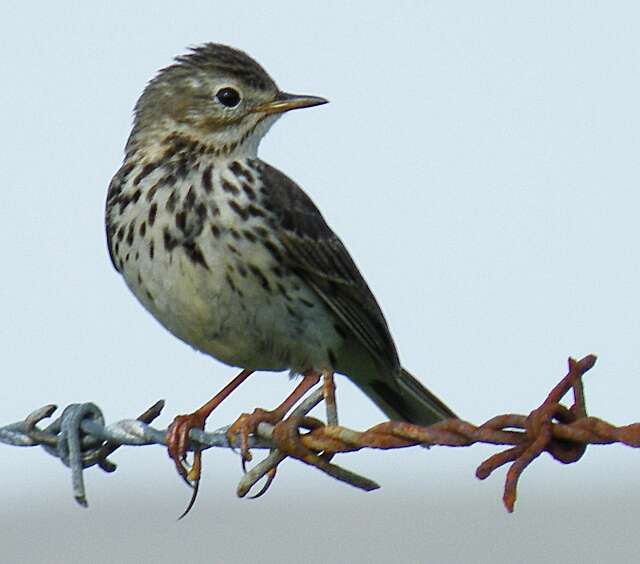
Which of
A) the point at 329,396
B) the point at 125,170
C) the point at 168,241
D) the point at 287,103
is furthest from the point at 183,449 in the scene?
the point at 287,103

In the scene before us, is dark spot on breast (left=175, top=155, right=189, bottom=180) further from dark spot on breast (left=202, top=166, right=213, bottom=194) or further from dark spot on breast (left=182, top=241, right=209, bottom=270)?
dark spot on breast (left=182, top=241, right=209, bottom=270)

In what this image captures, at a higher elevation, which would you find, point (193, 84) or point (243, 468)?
point (193, 84)

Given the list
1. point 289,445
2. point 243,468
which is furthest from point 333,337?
point 289,445

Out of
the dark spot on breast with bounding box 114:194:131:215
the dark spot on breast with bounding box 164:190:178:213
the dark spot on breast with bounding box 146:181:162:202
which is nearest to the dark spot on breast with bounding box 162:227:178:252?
the dark spot on breast with bounding box 164:190:178:213

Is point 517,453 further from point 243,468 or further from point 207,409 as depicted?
point 207,409

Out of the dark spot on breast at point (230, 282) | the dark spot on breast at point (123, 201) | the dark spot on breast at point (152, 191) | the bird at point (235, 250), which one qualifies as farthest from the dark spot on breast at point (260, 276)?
the dark spot on breast at point (123, 201)

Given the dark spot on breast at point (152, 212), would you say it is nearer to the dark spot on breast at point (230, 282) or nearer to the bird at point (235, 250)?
the bird at point (235, 250)
